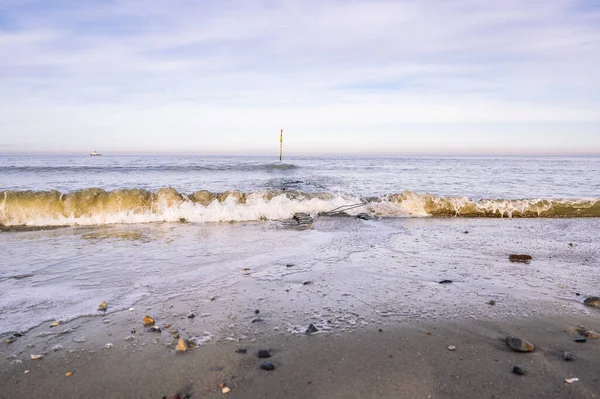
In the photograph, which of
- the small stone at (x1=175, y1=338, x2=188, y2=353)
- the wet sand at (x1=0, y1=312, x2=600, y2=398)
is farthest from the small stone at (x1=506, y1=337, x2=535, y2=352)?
the small stone at (x1=175, y1=338, x2=188, y2=353)

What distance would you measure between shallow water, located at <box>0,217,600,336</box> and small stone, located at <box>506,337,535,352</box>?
1.61 ft

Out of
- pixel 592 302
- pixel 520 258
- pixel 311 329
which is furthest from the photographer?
pixel 520 258

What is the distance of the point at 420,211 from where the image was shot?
932cm

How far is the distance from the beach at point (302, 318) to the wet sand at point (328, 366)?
0.4 inches

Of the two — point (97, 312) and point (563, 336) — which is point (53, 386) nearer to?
point (97, 312)

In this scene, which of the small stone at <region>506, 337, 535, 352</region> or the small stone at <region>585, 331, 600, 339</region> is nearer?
the small stone at <region>506, 337, 535, 352</region>

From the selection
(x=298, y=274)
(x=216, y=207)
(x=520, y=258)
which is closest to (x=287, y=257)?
(x=298, y=274)

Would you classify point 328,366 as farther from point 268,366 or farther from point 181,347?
point 181,347

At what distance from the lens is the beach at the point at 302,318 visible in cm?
216

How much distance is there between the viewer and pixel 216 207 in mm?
8711

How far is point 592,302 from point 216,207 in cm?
693

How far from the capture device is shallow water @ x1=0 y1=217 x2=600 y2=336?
10.4 feet

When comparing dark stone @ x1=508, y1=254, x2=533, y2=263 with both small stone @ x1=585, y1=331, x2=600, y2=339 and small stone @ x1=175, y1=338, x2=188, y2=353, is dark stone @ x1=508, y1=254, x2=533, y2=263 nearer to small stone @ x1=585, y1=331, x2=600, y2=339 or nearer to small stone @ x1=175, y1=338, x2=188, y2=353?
small stone @ x1=585, y1=331, x2=600, y2=339

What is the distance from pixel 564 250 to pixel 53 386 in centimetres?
593
